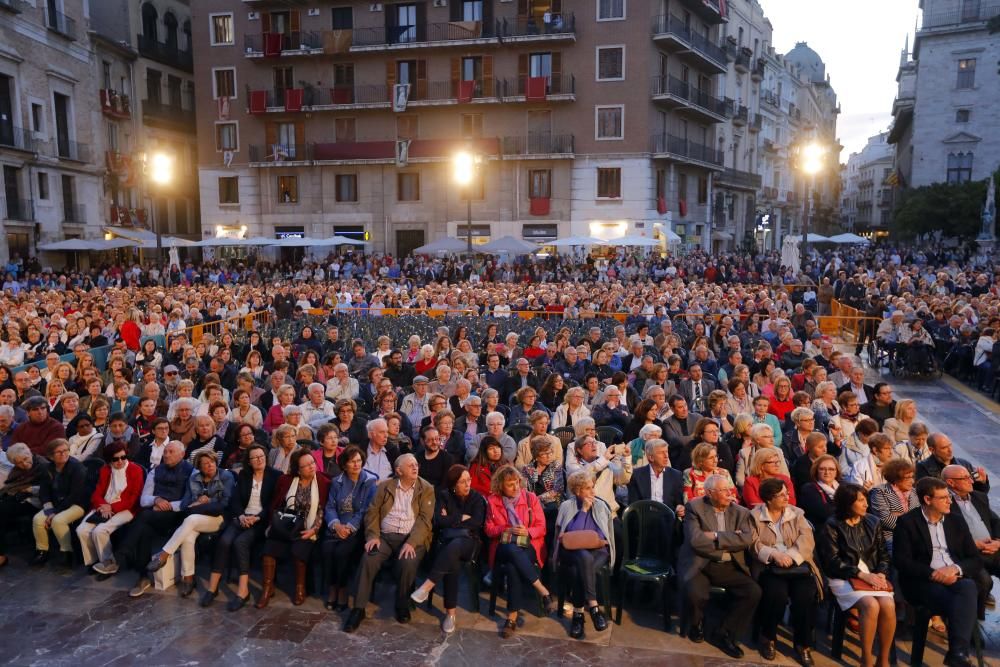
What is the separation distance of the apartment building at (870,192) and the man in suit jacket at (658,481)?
87480mm

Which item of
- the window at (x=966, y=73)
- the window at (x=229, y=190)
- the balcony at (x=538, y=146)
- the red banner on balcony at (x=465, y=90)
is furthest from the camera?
the window at (x=966, y=73)

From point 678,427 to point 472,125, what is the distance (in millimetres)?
32848

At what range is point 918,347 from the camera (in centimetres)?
1555

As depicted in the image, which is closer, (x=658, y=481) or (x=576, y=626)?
(x=576, y=626)

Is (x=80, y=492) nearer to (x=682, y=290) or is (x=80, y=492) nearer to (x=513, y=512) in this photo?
(x=513, y=512)

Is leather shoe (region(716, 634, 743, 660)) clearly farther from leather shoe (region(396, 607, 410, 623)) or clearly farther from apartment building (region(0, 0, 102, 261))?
apartment building (region(0, 0, 102, 261))

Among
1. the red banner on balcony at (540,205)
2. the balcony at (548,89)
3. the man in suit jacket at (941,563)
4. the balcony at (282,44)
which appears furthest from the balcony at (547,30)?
the man in suit jacket at (941,563)

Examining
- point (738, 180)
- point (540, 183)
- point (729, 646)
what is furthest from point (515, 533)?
point (738, 180)

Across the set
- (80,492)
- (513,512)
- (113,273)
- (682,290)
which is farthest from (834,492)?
(113,273)

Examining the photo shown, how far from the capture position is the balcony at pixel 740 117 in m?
50.8

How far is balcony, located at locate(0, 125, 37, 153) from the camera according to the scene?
111ft

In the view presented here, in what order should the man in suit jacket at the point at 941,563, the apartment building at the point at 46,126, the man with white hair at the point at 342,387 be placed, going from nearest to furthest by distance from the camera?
the man in suit jacket at the point at 941,563 → the man with white hair at the point at 342,387 → the apartment building at the point at 46,126

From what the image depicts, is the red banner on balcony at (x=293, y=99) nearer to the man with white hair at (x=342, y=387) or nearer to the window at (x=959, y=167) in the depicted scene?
the man with white hair at (x=342, y=387)

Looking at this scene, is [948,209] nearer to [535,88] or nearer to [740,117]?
[740,117]
